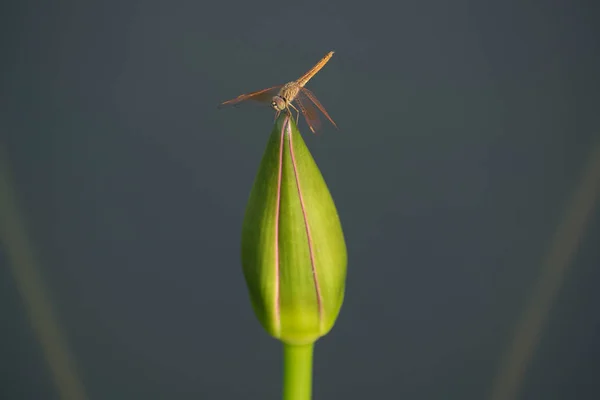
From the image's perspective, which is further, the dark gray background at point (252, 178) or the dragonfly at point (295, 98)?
the dark gray background at point (252, 178)

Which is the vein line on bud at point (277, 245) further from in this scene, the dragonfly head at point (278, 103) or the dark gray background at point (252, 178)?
the dark gray background at point (252, 178)

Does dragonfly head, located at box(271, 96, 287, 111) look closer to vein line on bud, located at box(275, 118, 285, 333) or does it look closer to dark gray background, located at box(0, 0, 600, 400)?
vein line on bud, located at box(275, 118, 285, 333)

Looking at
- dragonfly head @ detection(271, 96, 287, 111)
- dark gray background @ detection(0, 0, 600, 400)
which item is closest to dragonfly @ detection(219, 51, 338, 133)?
dragonfly head @ detection(271, 96, 287, 111)

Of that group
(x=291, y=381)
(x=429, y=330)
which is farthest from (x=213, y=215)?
(x=291, y=381)

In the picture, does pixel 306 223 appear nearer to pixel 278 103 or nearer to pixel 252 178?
pixel 278 103

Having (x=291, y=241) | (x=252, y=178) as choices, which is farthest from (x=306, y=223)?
(x=252, y=178)

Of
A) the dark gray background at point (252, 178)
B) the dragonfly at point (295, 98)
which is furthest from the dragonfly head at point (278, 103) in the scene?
the dark gray background at point (252, 178)
